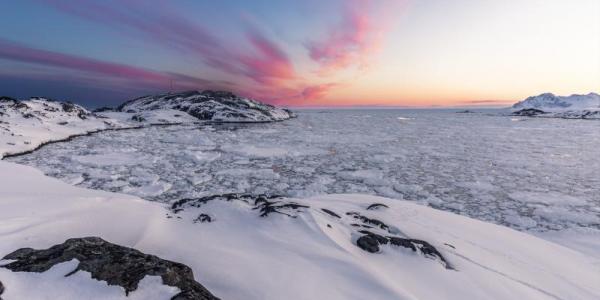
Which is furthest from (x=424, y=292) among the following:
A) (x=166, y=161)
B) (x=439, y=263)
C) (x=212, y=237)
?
(x=166, y=161)

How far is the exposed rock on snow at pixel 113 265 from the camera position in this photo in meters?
2.54

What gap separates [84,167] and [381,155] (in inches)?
547

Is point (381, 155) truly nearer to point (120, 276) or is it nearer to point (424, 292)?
point (424, 292)

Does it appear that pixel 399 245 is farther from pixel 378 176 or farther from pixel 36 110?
pixel 36 110

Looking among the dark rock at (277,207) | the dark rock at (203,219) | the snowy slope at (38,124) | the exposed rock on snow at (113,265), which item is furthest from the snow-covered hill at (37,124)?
the exposed rock on snow at (113,265)

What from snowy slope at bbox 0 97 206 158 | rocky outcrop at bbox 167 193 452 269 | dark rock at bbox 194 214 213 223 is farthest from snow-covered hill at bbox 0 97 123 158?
dark rock at bbox 194 214 213 223

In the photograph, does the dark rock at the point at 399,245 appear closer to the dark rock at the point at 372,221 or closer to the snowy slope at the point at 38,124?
the dark rock at the point at 372,221

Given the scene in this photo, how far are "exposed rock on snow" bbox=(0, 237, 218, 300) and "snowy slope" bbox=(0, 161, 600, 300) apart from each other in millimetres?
106

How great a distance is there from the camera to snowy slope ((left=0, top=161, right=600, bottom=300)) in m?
3.00

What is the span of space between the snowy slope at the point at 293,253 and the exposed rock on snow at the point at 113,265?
106 mm

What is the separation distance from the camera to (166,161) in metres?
14.3

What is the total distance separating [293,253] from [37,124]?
28.7 metres

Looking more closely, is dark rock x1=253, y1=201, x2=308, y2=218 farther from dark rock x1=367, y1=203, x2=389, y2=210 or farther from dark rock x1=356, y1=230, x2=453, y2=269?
dark rock x1=367, y1=203, x2=389, y2=210

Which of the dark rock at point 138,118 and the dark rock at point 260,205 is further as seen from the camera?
the dark rock at point 138,118
